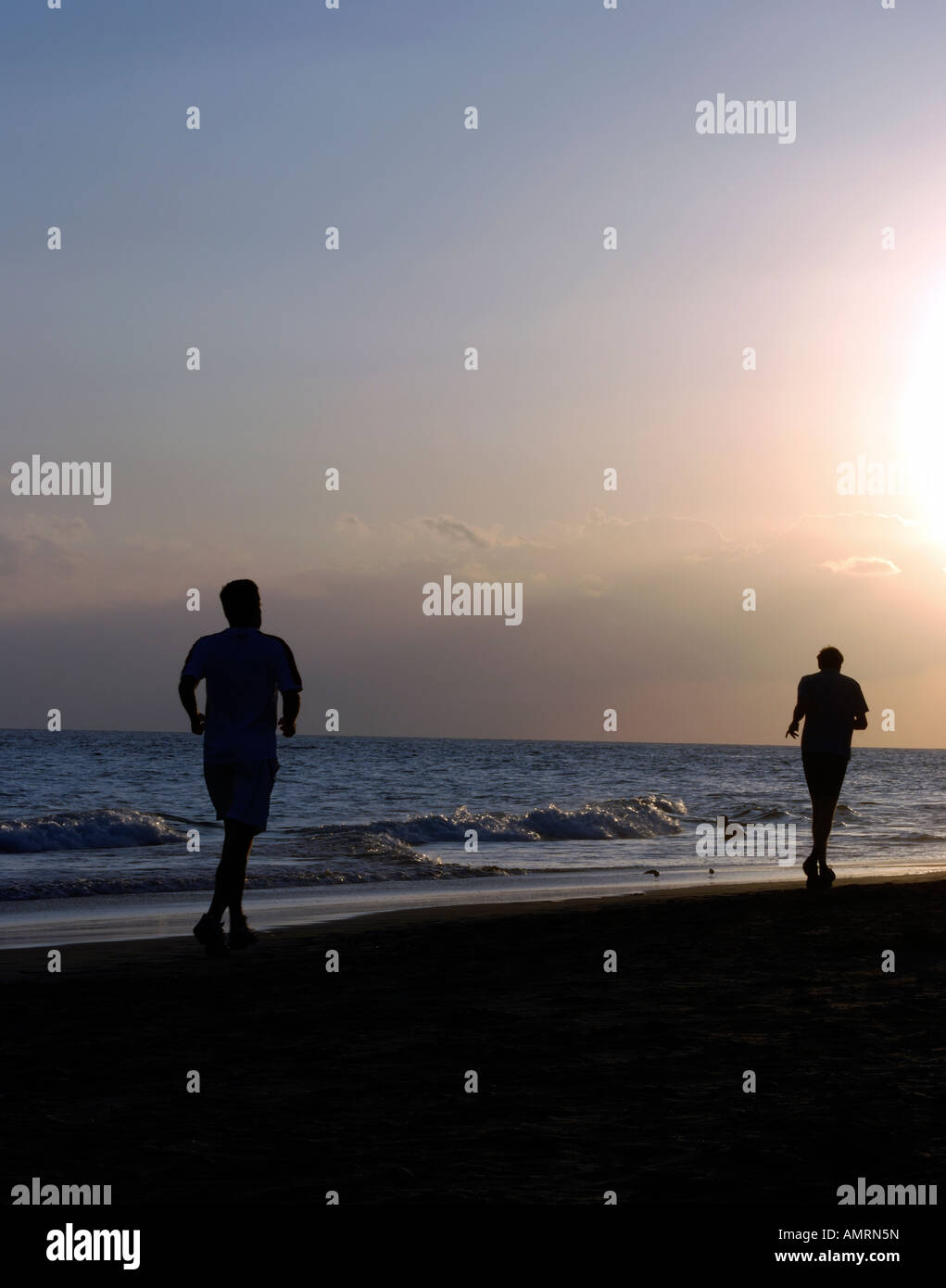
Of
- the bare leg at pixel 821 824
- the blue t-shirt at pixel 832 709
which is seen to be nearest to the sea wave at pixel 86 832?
the bare leg at pixel 821 824

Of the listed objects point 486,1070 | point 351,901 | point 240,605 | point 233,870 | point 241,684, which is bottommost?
point 351,901

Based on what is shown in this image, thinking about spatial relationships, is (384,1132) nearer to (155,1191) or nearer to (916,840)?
(155,1191)

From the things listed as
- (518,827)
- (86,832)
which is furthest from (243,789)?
(518,827)

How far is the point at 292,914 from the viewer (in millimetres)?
10883

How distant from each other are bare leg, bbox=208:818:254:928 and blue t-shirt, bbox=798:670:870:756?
5.37m

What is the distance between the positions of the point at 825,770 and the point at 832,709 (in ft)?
1.69

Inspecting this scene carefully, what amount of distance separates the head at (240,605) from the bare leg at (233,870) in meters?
1.11

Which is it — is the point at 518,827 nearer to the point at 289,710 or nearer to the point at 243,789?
the point at 243,789

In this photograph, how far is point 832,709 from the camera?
10695 mm

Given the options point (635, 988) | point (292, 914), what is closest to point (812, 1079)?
point (635, 988)

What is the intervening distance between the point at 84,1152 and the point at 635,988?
10.5ft

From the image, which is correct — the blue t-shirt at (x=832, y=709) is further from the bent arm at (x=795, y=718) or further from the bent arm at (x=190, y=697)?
the bent arm at (x=190, y=697)

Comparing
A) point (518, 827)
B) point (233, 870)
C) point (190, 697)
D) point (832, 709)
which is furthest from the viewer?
point (518, 827)

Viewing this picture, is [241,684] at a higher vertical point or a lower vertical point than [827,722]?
higher
